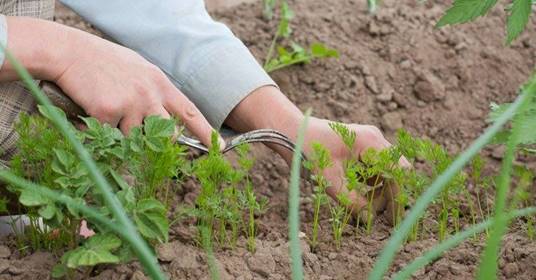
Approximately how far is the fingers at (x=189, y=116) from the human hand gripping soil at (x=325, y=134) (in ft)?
0.80

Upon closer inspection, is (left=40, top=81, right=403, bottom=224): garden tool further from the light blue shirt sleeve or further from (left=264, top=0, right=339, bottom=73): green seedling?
(left=264, top=0, right=339, bottom=73): green seedling

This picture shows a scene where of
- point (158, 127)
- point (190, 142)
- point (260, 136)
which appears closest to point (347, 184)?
point (260, 136)

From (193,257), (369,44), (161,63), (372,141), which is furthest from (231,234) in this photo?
(369,44)

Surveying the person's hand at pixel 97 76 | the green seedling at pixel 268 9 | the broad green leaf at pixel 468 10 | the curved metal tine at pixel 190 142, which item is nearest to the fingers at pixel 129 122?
the person's hand at pixel 97 76

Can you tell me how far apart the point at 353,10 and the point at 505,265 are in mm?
1652

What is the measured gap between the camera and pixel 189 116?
6.43ft

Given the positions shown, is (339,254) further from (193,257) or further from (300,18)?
(300,18)

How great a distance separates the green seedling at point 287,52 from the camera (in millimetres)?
2918

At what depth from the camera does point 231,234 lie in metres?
1.97

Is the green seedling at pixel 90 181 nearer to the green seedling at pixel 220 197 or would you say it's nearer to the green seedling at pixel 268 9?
the green seedling at pixel 220 197

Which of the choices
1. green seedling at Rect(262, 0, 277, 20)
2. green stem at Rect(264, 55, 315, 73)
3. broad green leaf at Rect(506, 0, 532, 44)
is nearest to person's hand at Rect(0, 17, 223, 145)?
broad green leaf at Rect(506, 0, 532, 44)

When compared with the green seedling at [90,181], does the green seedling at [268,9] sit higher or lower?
lower

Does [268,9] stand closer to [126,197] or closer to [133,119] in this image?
[133,119]

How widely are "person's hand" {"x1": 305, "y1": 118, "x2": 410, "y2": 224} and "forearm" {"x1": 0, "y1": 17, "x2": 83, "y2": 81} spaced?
564 millimetres
